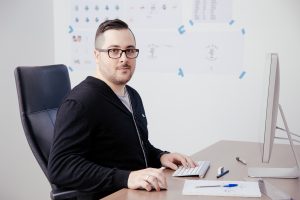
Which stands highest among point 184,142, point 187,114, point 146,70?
point 146,70

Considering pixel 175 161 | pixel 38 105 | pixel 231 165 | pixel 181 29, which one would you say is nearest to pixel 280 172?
pixel 231 165

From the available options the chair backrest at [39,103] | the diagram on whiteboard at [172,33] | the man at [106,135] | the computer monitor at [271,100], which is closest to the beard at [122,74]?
the man at [106,135]

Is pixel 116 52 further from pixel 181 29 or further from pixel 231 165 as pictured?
pixel 181 29

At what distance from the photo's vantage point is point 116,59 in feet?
5.78

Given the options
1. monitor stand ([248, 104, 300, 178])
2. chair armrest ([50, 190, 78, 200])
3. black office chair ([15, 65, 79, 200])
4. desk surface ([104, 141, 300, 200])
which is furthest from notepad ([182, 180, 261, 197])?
black office chair ([15, 65, 79, 200])

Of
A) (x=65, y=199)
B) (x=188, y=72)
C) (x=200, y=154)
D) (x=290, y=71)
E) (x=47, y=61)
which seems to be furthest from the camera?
(x=47, y=61)

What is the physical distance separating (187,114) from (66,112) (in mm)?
1630

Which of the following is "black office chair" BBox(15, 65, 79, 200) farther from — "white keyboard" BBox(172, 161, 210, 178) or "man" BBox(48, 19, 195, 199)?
"white keyboard" BBox(172, 161, 210, 178)

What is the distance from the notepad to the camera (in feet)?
4.79

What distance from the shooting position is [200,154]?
222 cm

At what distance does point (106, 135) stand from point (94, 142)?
5cm

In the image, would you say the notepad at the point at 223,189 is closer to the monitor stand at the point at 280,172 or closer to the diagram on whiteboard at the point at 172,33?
the monitor stand at the point at 280,172

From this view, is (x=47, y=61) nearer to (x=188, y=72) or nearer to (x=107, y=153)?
(x=188, y=72)

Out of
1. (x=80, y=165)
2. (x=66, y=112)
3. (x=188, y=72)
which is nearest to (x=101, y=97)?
(x=66, y=112)
